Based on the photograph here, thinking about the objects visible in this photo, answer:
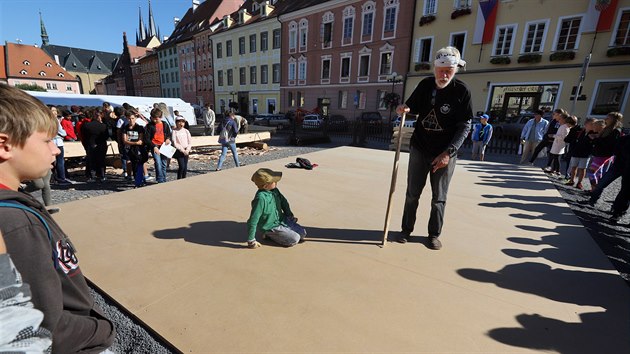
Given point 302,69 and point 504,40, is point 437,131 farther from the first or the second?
point 302,69

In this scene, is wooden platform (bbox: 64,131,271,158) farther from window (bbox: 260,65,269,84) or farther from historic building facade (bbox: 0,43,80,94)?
historic building facade (bbox: 0,43,80,94)

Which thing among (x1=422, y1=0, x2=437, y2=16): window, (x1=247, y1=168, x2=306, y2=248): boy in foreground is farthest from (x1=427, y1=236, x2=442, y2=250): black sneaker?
(x1=422, y1=0, x2=437, y2=16): window

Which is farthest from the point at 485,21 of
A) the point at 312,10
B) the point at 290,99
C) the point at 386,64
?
the point at 290,99

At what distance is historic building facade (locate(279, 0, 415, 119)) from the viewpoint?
78.0ft

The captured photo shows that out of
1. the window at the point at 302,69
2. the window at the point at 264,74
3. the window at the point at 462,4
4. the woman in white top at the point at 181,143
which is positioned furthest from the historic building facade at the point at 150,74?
the woman in white top at the point at 181,143

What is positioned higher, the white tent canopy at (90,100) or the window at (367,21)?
the window at (367,21)

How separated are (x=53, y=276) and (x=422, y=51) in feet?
83.9

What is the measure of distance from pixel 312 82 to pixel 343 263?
2970cm

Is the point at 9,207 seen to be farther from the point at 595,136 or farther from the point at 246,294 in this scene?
the point at 595,136

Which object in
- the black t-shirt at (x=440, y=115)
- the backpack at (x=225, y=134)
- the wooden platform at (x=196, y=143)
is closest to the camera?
the black t-shirt at (x=440, y=115)

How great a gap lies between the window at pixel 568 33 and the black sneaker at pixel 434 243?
67.0 feet

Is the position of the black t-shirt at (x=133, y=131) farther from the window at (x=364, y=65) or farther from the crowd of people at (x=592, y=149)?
the window at (x=364, y=65)

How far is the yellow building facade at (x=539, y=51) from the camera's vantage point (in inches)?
606

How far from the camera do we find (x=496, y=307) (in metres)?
2.30
